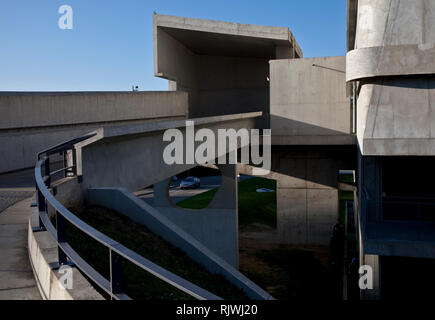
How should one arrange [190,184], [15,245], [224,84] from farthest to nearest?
[190,184]
[224,84]
[15,245]

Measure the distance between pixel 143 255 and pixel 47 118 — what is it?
9.15 meters

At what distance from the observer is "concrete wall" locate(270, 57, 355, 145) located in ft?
65.2

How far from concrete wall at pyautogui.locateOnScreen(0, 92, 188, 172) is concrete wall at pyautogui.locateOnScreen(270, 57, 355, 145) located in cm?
683

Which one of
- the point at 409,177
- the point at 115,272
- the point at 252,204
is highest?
the point at 115,272

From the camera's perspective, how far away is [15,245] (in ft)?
19.9

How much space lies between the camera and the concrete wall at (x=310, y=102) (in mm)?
19859

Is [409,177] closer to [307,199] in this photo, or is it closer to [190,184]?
[307,199]

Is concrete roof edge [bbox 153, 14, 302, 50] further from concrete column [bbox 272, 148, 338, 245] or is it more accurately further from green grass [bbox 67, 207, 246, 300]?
green grass [bbox 67, 207, 246, 300]

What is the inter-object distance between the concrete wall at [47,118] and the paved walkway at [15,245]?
2.60 m

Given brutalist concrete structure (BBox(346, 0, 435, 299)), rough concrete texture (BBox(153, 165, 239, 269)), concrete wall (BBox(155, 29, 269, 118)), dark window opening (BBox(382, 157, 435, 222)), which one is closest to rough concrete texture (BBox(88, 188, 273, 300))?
brutalist concrete structure (BBox(346, 0, 435, 299))

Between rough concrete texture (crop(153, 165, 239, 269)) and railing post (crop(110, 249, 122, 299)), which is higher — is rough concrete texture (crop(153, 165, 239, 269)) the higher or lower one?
the lower one

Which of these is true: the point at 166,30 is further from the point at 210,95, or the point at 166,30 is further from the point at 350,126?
the point at 350,126

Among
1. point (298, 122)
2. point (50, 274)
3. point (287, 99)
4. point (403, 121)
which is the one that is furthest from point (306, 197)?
point (50, 274)

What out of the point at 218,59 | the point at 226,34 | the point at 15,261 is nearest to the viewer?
the point at 15,261
